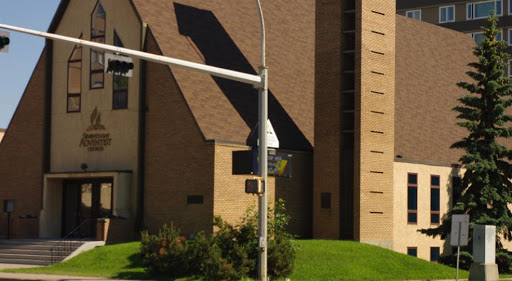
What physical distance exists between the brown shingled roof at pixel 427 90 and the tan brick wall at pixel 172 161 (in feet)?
36.6

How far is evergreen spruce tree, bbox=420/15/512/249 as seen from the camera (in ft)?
135

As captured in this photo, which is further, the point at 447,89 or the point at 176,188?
the point at 447,89

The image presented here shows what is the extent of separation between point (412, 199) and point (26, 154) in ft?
60.7

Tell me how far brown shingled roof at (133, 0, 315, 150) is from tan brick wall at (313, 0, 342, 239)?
5.98 feet

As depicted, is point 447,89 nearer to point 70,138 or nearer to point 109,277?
point 70,138

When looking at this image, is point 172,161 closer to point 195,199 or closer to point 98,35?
point 195,199

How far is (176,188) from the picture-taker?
38656 mm

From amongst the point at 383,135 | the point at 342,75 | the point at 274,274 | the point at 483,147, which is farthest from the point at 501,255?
the point at 274,274

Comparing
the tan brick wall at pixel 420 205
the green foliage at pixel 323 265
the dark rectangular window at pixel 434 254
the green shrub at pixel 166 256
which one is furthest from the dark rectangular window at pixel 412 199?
the green shrub at pixel 166 256

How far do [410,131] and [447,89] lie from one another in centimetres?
723

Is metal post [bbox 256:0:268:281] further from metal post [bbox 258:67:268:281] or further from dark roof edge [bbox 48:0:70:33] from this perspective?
dark roof edge [bbox 48:0:70:33]

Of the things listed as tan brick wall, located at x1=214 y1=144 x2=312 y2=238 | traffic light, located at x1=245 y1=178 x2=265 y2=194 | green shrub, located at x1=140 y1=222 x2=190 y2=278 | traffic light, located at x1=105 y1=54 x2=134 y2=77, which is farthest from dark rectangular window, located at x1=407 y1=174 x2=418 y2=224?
traffic light, located at x1=105 y1=54 x2=134 y2=77

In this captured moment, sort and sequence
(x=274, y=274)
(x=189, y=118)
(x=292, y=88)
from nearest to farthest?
(x=274, y=274)
(x=189, y=118)
(x=292, y=88)

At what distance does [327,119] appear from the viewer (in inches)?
1597
